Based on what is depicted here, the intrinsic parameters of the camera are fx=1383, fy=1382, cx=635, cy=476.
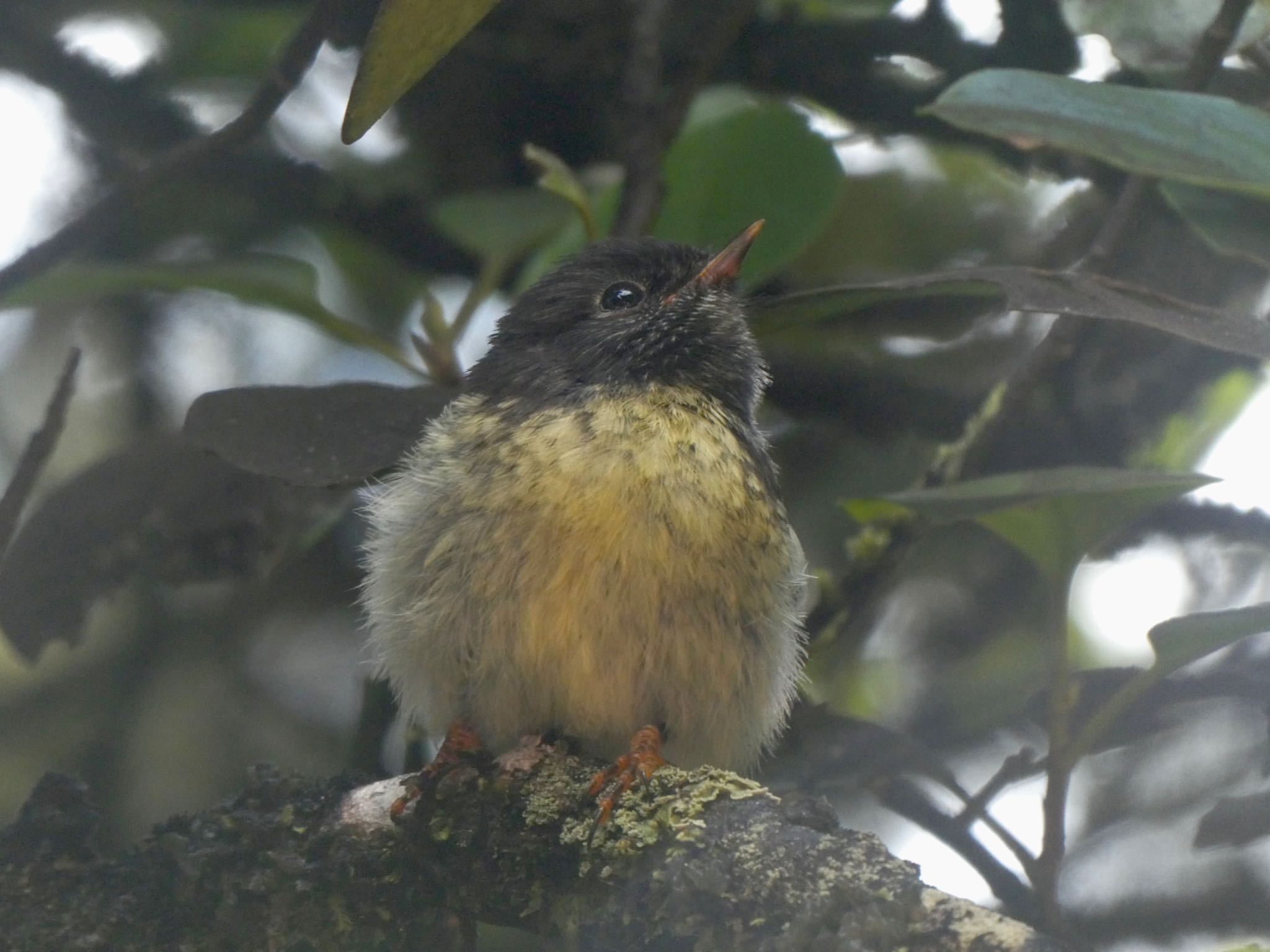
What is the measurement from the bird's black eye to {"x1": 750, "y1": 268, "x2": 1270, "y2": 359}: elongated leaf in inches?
19.0

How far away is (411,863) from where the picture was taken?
185 centimetres

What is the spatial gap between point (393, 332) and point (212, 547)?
717 mm

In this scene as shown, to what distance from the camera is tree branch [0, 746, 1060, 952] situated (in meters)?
1.61

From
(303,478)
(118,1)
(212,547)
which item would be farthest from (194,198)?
(303,478)

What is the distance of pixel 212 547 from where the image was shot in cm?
260

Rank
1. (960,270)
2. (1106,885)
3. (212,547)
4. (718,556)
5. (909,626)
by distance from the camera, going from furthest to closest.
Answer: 1. (909,626)
2. (212,547)
3. (718,556)
4. (960,270)
5. (1106,885)

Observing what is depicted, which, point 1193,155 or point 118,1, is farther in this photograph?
point 118,1

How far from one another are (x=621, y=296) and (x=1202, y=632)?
1292 millimetres

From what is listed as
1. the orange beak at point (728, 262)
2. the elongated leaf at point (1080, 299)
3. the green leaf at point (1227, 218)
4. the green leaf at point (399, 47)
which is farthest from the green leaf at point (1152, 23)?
→ the green leaf at point (399, 47)

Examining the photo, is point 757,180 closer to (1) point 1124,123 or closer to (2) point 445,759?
(1) point 1124,123

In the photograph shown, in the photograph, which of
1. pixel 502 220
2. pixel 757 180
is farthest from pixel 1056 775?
pixel 502 220

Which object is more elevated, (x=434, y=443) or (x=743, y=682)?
(x=434, y=443)

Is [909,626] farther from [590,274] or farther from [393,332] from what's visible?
[393,332]

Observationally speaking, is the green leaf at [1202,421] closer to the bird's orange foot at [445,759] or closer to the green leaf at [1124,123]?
the green leaf at [1124,123]
